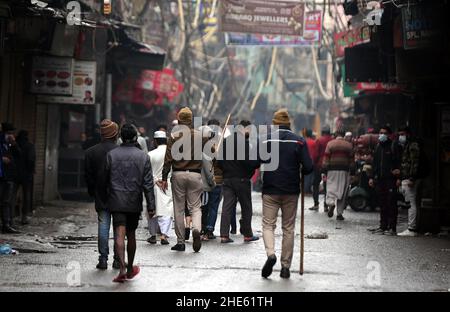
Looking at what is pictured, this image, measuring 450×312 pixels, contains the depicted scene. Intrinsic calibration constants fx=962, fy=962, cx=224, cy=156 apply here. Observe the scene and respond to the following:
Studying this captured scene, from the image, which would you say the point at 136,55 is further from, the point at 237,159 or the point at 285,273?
the point at 285,273

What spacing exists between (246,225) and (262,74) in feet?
154

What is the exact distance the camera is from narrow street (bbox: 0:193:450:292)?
33.7 feet

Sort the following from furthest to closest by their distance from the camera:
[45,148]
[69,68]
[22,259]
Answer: [45,148], [69,68], [22,259]

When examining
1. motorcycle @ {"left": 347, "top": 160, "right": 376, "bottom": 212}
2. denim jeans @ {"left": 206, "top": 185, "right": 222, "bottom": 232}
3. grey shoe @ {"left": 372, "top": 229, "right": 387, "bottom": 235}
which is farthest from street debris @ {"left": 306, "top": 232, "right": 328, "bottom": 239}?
motorcycle @ {"left": 347, "top": 160, "right": 376, "bottom": 212}

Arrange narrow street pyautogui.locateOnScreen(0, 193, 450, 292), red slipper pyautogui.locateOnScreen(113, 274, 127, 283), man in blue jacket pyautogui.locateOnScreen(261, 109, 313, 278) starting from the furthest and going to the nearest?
man in blue jacket pyautogui.locateOnScreen(261, 109, 313, 278), red slipper pyautogui.locateOnScreen(113, 274, 127, 283), narrow street pyautogui.locateOnScreen(0, 193, 450, 292)

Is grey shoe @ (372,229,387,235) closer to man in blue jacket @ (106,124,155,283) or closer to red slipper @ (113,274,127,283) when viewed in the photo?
man in blue jacket @ (106,124,155,283)

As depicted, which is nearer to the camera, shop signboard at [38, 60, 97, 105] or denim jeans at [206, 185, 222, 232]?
denim jeans at [206, 185, 222, 232]

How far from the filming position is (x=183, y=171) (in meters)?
13.7

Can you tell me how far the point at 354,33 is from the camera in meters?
24.5

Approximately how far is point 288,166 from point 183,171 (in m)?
2.69

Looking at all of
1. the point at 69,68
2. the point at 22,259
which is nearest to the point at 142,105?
the point at 69,68

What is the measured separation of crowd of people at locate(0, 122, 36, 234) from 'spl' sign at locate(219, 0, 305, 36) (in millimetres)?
10098

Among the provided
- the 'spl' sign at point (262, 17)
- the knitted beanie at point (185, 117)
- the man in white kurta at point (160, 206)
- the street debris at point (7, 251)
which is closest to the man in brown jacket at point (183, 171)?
the knitted beanie at point (185, 117)
